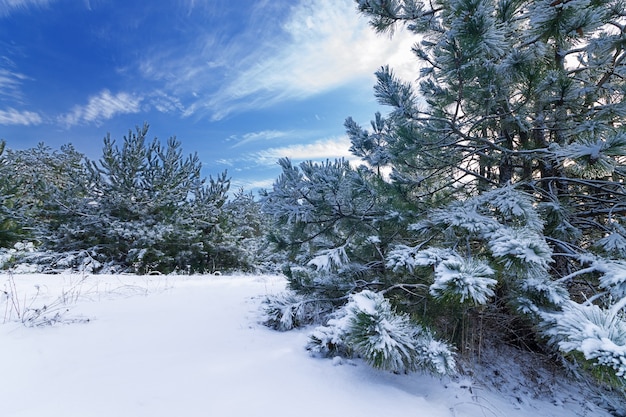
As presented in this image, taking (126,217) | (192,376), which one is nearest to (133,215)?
(126,217)

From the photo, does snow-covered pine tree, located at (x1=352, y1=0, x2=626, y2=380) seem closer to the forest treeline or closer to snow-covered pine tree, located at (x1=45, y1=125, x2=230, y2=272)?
the forest treeline

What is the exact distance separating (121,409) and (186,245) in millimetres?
8795

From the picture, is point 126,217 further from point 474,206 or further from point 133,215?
point 474,206

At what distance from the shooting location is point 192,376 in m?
1.46

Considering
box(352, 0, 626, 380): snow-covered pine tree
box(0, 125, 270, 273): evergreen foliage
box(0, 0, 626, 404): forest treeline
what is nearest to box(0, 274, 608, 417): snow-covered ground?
box(0, 0, 626, 404): forest treeline

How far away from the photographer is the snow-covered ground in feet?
4.01

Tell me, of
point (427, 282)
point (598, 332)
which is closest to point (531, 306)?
point (427, 282)

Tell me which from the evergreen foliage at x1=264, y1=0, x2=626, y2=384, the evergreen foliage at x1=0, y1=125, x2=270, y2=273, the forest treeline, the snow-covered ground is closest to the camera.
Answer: the snow-covered ground

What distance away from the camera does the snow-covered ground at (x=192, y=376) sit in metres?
1.22

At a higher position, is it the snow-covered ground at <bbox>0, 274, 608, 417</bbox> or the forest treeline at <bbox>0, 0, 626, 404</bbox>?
the forest treeline at <bbox>0, 0, 626, 404</bbox>

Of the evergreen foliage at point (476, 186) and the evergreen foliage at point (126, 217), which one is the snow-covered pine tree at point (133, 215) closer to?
the evergreen foliage at point (126, 217)

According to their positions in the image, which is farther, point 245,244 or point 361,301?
point 245,244

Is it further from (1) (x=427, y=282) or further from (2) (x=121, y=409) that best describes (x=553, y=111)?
(2) (x=121, y=409)

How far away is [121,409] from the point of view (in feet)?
3.76
